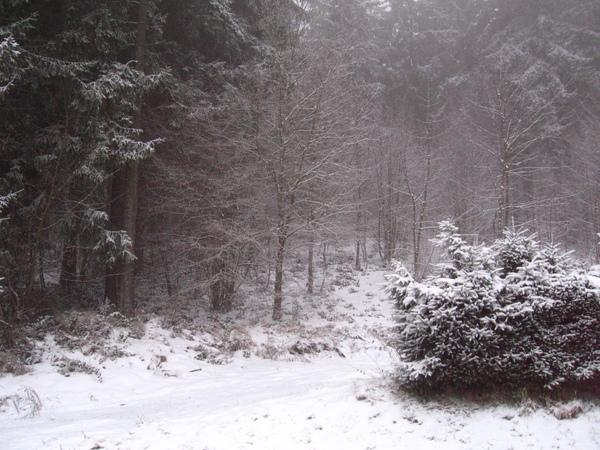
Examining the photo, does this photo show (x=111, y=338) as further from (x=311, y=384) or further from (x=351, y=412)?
(x=351, y=412)

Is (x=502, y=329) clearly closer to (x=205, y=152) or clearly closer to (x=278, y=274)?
(x=278, y=274)

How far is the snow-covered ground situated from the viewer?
469cm

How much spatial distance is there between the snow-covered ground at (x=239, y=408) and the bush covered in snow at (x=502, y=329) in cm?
39

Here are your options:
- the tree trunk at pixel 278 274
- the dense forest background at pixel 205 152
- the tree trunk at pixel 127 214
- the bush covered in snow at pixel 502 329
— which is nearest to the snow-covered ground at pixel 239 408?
the bush covered in snow at pixel 502 329

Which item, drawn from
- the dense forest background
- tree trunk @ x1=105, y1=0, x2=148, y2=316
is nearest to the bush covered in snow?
the dense forest background

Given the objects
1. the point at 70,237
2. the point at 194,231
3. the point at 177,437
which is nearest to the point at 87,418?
the point at 177,437

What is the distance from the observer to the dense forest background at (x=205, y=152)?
9664 mm

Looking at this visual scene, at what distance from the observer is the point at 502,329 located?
16.7 ft

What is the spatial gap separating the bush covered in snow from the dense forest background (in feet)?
8.08

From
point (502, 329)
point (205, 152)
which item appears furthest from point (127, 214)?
point (502, 329)

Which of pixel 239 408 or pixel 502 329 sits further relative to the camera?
pixel 239 408

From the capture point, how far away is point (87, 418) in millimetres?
5934

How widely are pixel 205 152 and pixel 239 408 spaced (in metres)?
10.3

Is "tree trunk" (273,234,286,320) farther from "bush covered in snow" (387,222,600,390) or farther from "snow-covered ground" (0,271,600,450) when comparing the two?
"bush covered in snow" (387,222,600,390)
